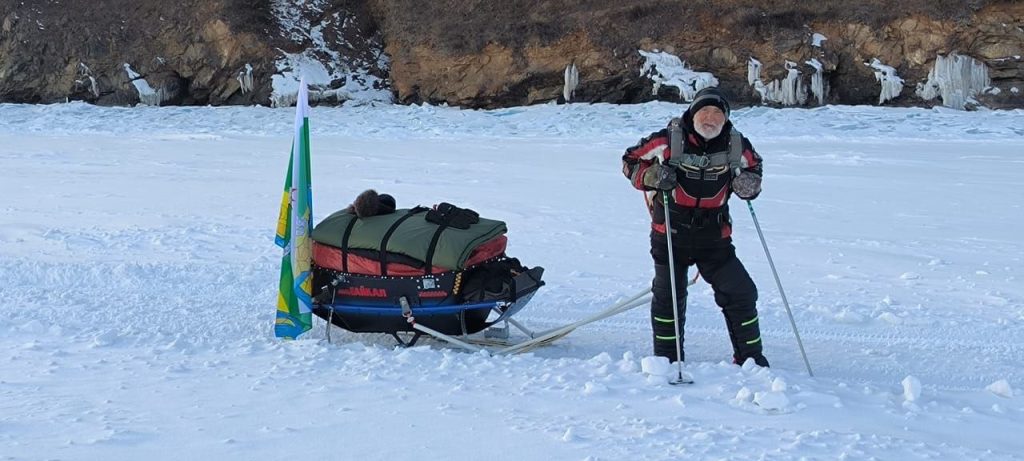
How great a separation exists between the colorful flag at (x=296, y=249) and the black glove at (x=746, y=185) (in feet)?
7.10

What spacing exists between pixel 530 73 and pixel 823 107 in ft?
23.5

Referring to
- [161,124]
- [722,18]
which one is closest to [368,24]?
[161,124]

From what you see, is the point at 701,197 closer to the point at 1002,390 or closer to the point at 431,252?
the point at 431,252

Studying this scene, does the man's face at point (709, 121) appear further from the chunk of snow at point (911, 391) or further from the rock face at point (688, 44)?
the rock face at point (688, 44)

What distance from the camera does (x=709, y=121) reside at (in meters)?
4.51

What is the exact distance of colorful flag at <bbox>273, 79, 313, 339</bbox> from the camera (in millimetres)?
4973

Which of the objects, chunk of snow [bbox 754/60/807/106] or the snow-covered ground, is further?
chunk of snow [bbox 754/60/807/106]

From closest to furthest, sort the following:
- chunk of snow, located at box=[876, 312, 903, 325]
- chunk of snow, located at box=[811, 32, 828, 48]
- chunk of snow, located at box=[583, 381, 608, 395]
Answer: chunk of snow, located at box=[583, 381, 608, 395] → chunk of snow, located at box=[876, 312, 903, 325] → chunk of snow, located at box=[811, 32, 828, 48]

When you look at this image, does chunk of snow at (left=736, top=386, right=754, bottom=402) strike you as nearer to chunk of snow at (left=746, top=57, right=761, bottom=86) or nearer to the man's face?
the man's face

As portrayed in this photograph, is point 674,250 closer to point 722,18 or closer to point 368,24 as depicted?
point 722,18

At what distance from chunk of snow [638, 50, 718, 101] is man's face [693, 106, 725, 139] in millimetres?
18520

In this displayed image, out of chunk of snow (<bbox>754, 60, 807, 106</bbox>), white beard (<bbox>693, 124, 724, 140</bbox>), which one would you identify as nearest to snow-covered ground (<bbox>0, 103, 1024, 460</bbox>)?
white beard (<bbox>693, 124, 724, 140</bbox>)

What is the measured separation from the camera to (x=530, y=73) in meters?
24.2

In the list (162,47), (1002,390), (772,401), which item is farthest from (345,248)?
(162,47)
